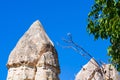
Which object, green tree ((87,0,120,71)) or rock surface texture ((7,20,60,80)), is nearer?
green tree ((87,0,120,71))

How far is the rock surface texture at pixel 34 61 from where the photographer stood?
1870cm

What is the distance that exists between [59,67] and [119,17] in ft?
29.7

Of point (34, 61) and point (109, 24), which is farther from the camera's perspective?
point (34, 61)

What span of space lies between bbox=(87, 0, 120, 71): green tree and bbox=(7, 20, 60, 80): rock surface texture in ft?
24.5

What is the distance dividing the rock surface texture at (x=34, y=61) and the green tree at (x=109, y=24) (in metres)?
7.48

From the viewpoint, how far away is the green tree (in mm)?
10453

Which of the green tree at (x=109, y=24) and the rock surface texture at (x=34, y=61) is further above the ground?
the rock surface texture at (x=34, y=61)

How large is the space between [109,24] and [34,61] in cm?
867

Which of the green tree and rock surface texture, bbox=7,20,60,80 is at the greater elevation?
rock surface texture, bbox=7,20,60,80

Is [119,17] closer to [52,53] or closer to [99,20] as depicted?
[99,20]

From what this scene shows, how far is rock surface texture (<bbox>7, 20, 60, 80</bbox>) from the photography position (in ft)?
61.3

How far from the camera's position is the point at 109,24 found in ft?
34.7

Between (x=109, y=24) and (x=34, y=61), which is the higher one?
(x=34, y=61)

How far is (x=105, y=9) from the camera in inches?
428
